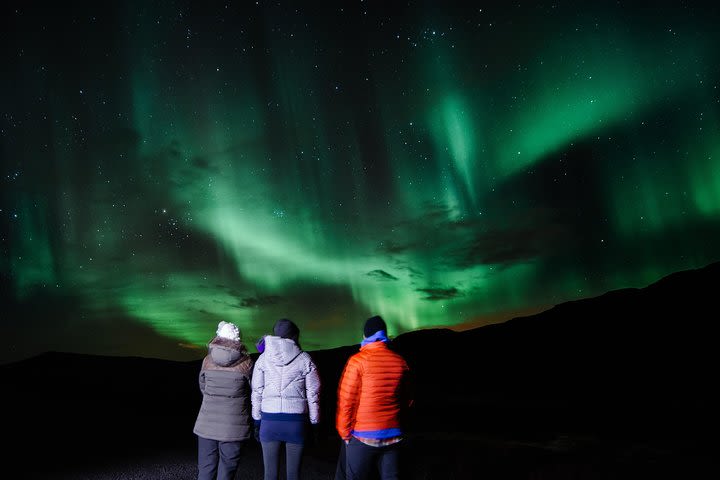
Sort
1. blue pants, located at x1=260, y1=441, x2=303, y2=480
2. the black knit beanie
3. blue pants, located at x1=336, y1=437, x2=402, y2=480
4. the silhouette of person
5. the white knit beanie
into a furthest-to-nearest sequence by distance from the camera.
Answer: the white knit beanie, the silhouette of person, blue pants, located at x1=260, y1=441, x2=303, y2=480, the black knit beanie, blue pants, located at x1=336, y1=437, x2=402, y2=480

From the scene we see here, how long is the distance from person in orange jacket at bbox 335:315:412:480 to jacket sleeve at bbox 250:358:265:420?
968 millimetres

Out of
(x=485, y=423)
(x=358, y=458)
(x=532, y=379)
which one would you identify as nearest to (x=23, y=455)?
(x=358, y=458)

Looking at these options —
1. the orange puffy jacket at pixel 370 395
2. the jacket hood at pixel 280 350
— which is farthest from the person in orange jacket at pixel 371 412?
the jacket hood at pixel 280 350

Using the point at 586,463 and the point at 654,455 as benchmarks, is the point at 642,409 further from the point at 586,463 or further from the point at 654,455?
the point at 586,463

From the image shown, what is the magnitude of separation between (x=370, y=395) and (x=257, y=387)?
1267 mm

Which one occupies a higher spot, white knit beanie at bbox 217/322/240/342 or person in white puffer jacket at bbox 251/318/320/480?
white knit beanie at bbox 217/322/240/342

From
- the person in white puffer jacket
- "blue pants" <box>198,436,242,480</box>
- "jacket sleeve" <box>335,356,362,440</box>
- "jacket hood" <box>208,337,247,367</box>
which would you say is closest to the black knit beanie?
"jacket sleeve" <box>335,356,362,440</box>

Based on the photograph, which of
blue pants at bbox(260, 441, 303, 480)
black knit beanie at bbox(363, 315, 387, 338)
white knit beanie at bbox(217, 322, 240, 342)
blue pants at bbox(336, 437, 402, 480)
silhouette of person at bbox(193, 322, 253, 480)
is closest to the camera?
blue pants at bbox(336, 437, 402, 480)

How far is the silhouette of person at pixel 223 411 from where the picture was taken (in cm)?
439

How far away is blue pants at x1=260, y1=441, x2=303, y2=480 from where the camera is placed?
4.12 meters

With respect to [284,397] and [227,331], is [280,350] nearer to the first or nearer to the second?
[284,397]

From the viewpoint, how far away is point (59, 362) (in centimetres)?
8419

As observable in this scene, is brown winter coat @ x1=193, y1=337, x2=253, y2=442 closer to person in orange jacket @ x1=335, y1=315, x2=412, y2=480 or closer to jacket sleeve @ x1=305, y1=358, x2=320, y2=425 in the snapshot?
jacket sleeve @ x1=305, y1=358, x2=320, y2=425

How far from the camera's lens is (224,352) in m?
4.44
